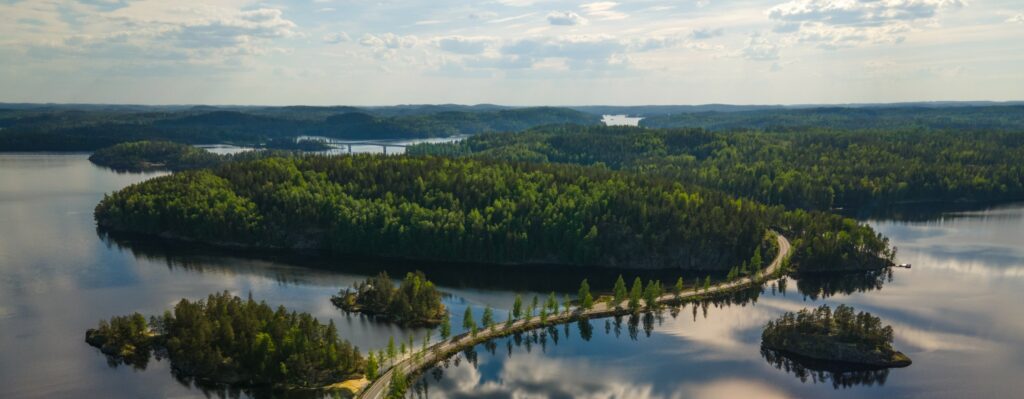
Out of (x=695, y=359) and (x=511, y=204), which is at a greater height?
(x=511, y=204)

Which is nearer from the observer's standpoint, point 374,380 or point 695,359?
point 374,380

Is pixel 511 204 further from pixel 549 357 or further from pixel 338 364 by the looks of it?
pixel 338 364

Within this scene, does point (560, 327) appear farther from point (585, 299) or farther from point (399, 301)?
point (399, 301)

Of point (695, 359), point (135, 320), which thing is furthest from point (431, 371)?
point (135, 320)

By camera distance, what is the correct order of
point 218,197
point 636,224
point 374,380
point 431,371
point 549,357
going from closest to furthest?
point 374,380 < point 431,371 < point 549,357 < point 636,224 < point 218,197

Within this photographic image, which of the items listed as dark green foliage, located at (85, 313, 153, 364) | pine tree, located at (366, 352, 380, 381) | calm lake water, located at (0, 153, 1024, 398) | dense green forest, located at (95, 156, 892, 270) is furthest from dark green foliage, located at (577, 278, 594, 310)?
dark green foliage, located at (85, 313, 153, 364)

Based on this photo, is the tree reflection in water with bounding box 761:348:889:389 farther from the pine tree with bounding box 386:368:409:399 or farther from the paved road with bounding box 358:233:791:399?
the pine tree with bounding box 386:368:409:399
